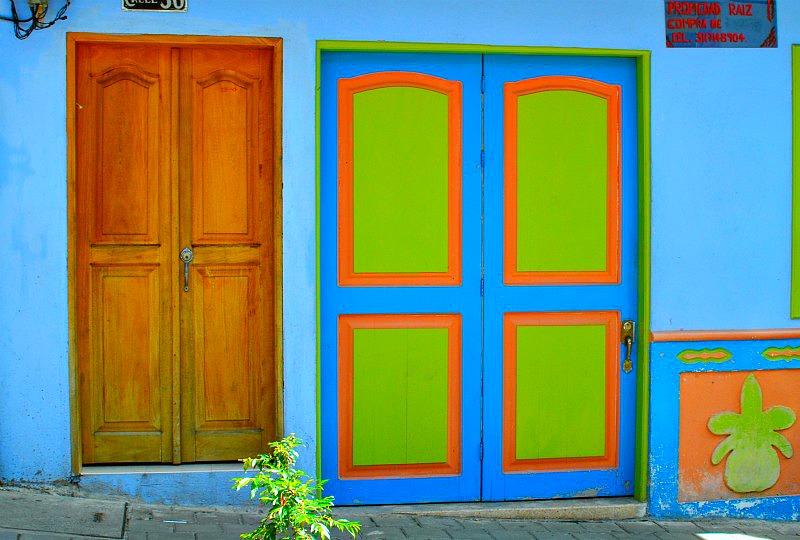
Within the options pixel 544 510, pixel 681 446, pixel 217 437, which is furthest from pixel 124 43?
pixel 681 446

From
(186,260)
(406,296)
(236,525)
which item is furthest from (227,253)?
(236,525)

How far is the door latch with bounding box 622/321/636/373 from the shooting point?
5.12 meters

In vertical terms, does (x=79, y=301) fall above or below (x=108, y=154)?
below

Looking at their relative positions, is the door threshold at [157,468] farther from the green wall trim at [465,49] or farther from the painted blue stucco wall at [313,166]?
the green wall trim at [465,49]

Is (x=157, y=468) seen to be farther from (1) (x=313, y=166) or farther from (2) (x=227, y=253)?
(1) (x=313, y=166)

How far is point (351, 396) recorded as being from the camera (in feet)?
16.3

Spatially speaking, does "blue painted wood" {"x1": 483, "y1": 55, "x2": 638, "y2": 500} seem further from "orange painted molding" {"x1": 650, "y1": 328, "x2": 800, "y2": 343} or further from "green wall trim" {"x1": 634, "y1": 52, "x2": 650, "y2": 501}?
"orange painted molding" {"x1": 650, "y1": 328, "x2": 800, "y2": 343}

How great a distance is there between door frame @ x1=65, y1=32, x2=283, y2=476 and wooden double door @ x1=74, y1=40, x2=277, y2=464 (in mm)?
51

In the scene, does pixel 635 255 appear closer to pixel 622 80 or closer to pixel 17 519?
pixel 622 80

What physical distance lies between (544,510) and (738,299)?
1553 millimetres

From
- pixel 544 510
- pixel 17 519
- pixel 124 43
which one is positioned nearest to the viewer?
pixel 17 519

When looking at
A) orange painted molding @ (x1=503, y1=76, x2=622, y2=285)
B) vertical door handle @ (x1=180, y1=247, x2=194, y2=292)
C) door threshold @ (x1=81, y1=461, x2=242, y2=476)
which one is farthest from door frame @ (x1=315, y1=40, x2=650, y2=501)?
vertical door handle @ (x1=180, y1=247, x2=194, y2=292)

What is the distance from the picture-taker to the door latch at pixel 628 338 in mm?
5125

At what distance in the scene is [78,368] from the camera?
186 inches
